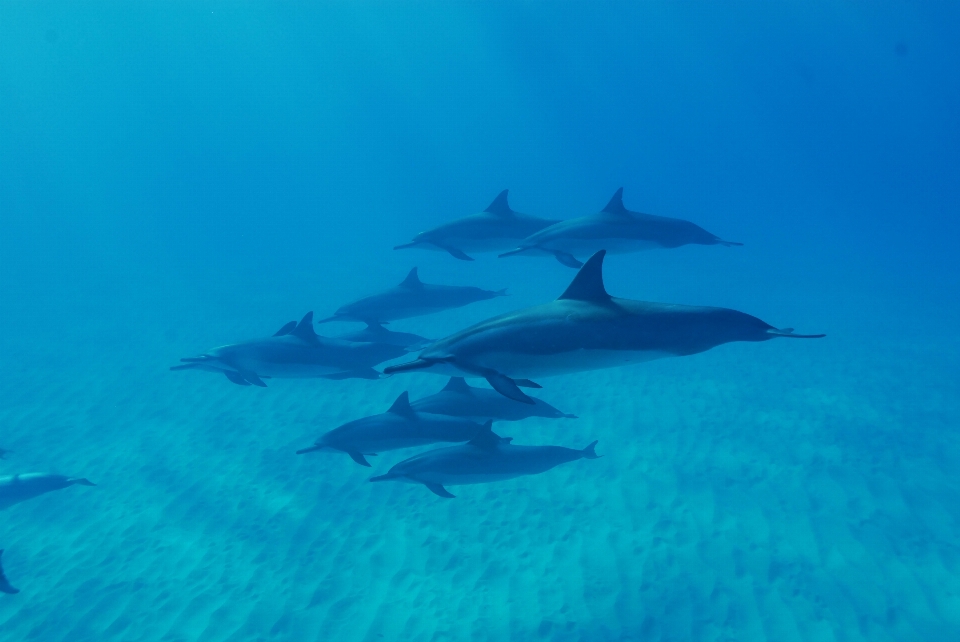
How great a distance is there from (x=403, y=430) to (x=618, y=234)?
11.3 feet

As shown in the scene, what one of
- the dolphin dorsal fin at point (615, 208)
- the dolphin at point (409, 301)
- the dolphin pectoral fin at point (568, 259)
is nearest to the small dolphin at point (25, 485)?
the dolphin at point (409, 301)

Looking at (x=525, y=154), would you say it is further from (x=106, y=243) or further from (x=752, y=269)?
(x=752, y=269)

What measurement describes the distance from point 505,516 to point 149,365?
40.9 feet

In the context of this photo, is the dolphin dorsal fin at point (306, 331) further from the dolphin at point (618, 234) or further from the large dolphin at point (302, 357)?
the dolphin at point (618, 234)

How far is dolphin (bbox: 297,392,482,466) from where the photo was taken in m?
5.91

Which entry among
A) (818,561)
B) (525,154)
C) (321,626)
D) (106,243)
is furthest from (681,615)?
(525,154)

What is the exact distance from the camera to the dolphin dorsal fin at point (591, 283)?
3546 millimetres

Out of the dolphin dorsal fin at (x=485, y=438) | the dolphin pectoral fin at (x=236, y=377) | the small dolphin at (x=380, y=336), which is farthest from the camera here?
the small dolphin at (x=380, y=336)

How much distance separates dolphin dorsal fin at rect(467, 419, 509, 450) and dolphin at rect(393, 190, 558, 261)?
2.95 meters

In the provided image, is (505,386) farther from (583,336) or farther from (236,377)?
(236,377)

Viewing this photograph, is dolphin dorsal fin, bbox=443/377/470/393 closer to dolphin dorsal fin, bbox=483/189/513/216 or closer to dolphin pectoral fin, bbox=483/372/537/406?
dolphin pectoral fin, bbox=483/372/537/406

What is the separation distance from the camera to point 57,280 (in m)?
35.9

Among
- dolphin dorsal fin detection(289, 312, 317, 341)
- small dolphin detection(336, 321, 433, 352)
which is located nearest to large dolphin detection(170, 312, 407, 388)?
dolphin dorsal fin detection(289, 312, 317, 341)

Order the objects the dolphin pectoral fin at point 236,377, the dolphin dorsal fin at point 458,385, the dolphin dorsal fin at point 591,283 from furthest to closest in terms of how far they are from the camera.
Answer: the dolphin pectoral fin at point 236,377 → the dolphin dorsal fin at point 458,385 → the dolphin dorsal fin at point 591,283
